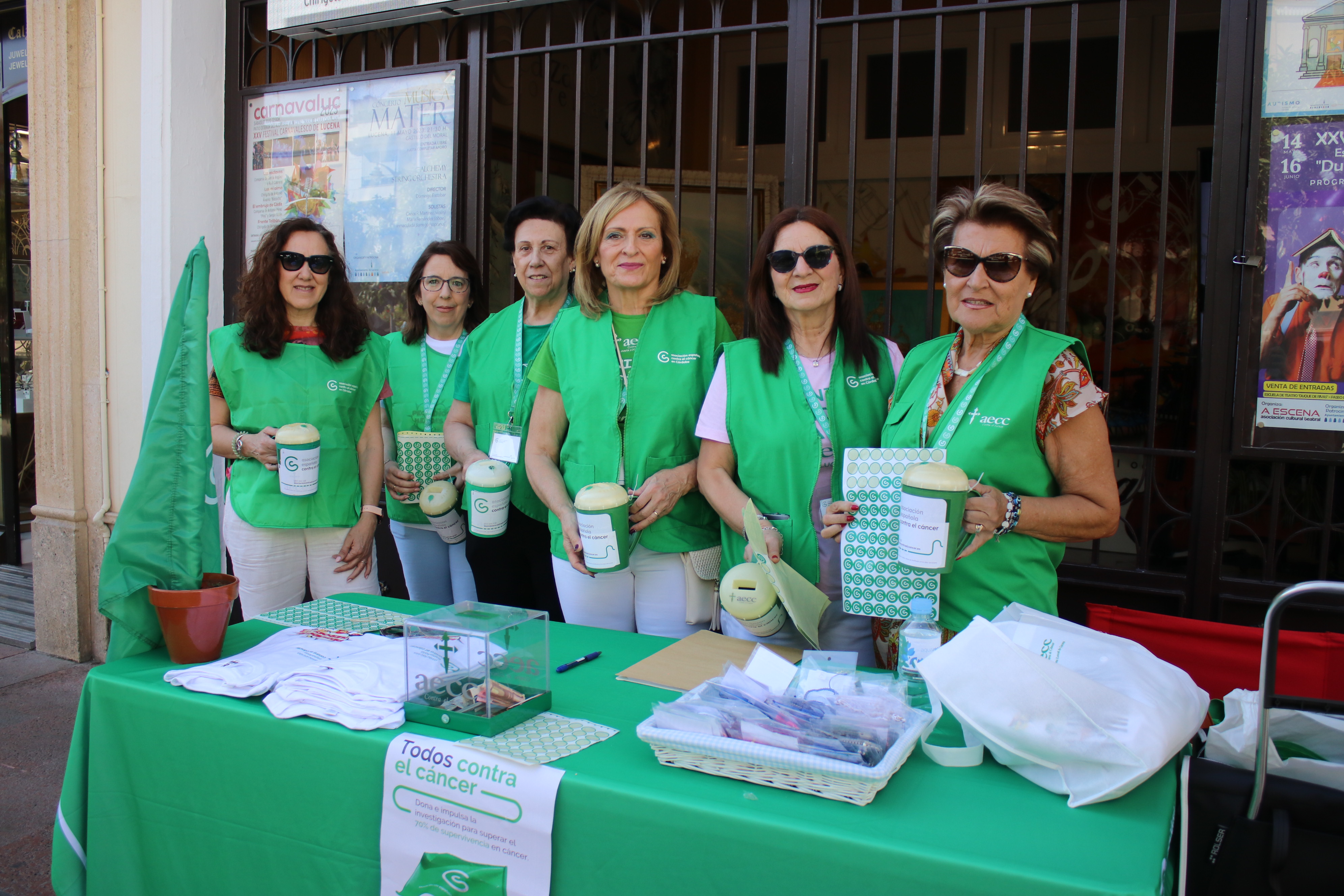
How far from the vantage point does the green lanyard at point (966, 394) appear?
2232mm

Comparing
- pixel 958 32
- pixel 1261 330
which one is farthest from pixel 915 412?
pixel 958 32

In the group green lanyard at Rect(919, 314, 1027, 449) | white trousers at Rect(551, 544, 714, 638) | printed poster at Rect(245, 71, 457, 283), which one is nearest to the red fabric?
green lanyard at Rect(919, 314, 1027, 449)

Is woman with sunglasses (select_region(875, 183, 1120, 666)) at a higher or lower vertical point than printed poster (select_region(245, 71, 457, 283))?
lower

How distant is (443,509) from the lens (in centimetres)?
323

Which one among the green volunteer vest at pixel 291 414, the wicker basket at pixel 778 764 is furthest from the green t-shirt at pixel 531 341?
the wicker basket at pixel 778 764

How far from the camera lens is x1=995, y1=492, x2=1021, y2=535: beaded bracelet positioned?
2.11m

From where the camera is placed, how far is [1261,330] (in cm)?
303

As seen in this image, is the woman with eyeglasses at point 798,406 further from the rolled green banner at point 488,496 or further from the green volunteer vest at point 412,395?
the green volunteer vest at point 412,395

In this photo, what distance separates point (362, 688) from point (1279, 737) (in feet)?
5.73

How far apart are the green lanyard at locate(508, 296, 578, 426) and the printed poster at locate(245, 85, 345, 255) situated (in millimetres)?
1970

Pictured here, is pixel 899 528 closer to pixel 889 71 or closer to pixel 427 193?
pixel 427 193

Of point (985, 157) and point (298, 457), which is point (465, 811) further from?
point (985, 157)

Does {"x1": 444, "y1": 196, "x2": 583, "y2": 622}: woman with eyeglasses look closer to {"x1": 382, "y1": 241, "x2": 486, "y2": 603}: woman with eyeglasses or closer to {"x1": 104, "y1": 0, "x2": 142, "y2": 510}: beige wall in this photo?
{"x1": 382, "y1": 241, "x2": 486, "y2": 603}: woman with eyeglasses

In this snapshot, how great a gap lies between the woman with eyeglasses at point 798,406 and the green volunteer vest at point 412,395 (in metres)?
1.34
